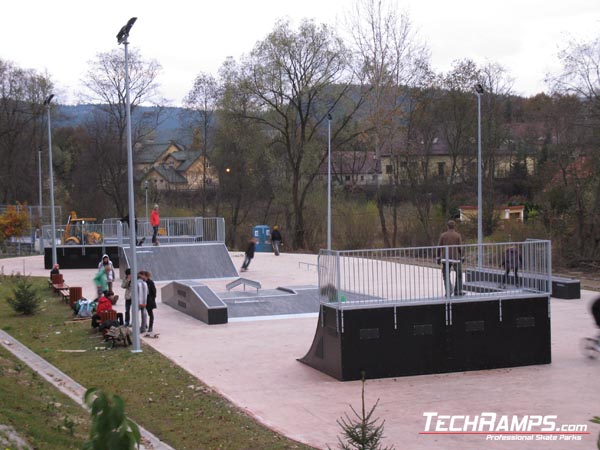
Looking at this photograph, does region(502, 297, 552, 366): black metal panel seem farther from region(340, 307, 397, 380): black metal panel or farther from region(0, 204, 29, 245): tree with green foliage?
region(0, 204, 29, 245): tree with green foliage

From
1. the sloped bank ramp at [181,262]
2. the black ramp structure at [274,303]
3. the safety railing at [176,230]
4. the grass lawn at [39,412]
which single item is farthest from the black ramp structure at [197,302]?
the safety railing at [176,230]

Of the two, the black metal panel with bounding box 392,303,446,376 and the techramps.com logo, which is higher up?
the black metal panel with bounding box 392,303,446,376

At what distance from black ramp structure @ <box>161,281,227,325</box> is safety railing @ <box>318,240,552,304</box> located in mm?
6485

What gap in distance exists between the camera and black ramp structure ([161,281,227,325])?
2202 cm

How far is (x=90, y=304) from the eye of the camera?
23.6 metres

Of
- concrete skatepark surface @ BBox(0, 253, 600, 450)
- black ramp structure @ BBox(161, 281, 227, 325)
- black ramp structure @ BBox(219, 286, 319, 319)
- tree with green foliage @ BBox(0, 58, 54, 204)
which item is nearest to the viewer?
concrete skatepark surface @ BBox(0, 253, 600, 450)

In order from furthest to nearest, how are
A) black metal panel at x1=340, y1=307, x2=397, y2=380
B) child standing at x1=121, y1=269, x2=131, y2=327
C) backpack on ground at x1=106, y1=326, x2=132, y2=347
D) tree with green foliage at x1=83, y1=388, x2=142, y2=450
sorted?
child standing at x1=121, y1=269, x2=131, y2=327, backpack on ground at x1=106, y1=326, x2=132, y2=347, black metal panel at x1=340, y1=307, x2=397, y2=380, tree with green foliage at x1=83, y1=388, x2=142, y2=450

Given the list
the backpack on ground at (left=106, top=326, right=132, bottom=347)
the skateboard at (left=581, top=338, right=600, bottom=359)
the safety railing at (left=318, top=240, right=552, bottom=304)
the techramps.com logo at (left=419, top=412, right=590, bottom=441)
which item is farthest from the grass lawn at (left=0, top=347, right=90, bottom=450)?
the skateboard at (left=581, top=338, right=600, bottom=359)

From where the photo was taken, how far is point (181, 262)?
3462cm

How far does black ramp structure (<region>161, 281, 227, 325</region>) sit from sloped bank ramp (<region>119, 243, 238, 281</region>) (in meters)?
7.21

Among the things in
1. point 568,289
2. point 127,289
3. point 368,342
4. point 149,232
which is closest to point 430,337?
point 368,342

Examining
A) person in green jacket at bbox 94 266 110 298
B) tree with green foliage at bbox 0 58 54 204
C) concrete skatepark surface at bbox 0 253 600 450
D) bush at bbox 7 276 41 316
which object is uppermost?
tree with green foliage at bbox 0 58 54 204

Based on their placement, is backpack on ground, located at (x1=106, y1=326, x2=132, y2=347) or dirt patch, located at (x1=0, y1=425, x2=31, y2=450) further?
backpack on ground, located at (x1=106, y1=326, x2=132, y2=347)

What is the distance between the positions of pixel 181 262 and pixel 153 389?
2097 centimetres
